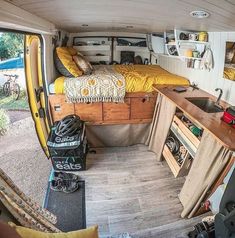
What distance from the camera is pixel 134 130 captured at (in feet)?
10.2

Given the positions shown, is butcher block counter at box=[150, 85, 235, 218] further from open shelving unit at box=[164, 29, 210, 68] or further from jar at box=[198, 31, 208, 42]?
jar at box=[198, 31, 208, 42]

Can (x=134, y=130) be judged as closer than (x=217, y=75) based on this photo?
No

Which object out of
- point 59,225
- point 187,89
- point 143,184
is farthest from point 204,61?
point 59,225

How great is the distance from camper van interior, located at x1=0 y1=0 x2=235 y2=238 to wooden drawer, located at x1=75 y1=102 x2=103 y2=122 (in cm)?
1

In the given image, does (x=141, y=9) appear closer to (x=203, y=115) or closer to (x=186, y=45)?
(x=203, y=115)

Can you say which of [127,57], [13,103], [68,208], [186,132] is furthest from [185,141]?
[13,103]

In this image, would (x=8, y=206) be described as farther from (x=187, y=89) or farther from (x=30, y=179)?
(x=187, y=89)

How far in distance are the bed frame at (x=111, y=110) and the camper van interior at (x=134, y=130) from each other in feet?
0.05

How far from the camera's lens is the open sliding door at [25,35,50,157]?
2.50 m

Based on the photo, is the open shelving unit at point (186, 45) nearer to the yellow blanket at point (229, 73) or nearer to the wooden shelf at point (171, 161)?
the yellow blanket at point (229, 73)

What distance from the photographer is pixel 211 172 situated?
5.64ft

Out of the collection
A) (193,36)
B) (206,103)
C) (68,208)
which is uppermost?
(193,36)

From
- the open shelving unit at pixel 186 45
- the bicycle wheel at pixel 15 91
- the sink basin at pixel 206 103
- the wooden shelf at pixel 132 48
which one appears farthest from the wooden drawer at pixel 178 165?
the bicycle wheel at pixel 15 91

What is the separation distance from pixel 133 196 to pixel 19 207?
1.38 metres
